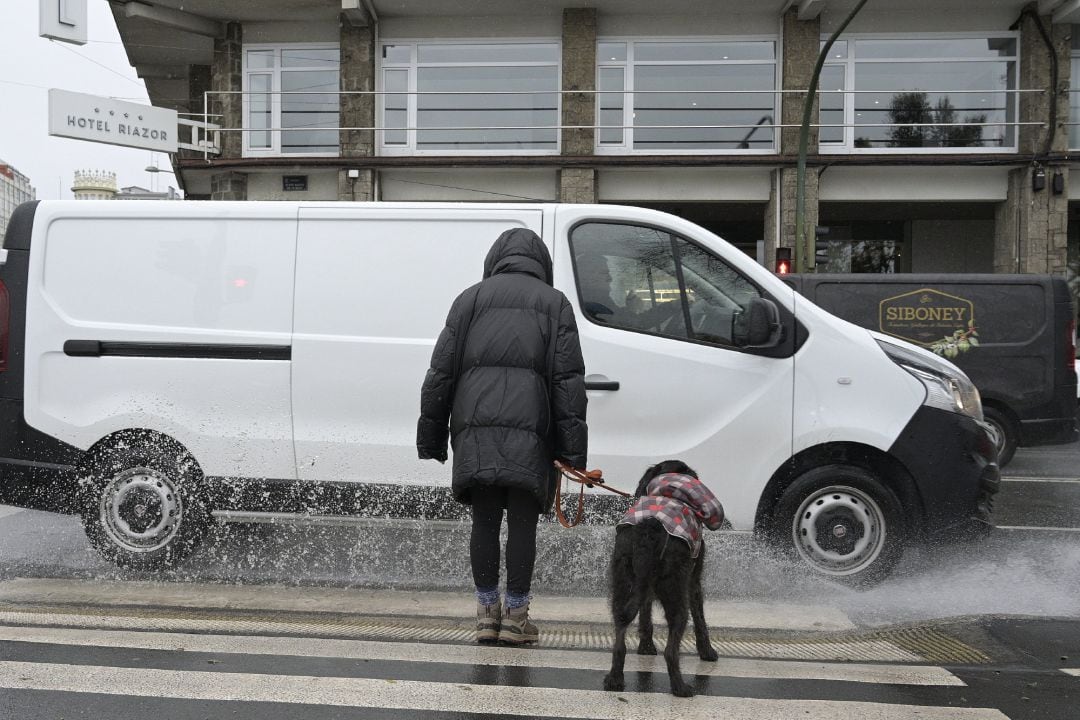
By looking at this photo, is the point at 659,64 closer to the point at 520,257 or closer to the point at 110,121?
the point at 110,121

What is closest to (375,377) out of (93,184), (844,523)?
(844,523)

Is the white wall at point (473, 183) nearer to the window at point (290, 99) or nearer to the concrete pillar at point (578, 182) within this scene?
the concrete pillar at point (578, 182)

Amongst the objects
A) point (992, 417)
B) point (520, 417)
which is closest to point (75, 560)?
point (520, 417)

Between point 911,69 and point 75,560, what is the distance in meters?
18.5

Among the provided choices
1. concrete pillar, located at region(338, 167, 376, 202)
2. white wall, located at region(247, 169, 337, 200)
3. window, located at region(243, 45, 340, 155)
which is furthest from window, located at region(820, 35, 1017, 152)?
window, located at region(243, 45, 340, 155)

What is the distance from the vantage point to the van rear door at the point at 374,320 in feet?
18.2

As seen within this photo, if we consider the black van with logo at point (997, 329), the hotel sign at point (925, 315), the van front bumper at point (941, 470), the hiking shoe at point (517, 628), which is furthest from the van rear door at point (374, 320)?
the hotel sign at point (925, 315)

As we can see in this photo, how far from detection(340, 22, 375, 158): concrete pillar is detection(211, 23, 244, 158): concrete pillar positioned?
2253mm

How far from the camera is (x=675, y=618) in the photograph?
11.9 feet

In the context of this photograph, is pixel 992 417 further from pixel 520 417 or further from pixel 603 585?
pixel 520 417

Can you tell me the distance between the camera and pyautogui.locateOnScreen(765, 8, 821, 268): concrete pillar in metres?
19.3

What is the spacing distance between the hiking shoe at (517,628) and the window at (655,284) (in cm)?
184

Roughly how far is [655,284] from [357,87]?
15898 millimetres

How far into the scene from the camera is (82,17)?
1919 centimetres
